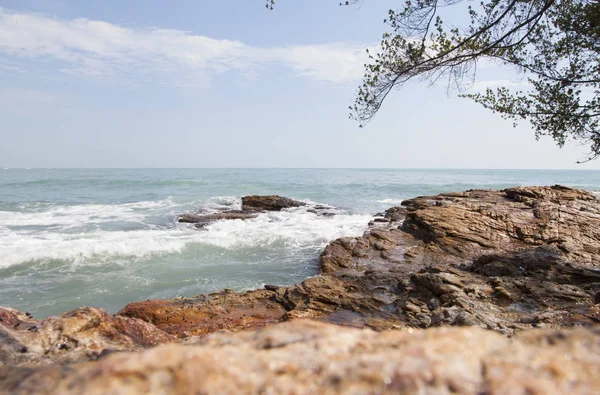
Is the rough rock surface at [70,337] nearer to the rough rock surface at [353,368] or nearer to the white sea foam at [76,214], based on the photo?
the rough rock surface at [353,368]

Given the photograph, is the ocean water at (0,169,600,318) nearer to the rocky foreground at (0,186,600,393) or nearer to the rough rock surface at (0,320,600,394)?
the rocky foreground at (0,186,600,393)

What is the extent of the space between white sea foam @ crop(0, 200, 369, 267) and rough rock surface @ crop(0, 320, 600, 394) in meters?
10.4

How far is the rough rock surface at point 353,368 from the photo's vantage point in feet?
3.40

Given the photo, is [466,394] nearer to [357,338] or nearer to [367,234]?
[357,338]

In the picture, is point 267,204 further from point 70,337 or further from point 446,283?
point 70,337

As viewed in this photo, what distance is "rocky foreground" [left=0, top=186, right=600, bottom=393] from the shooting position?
42.4 inches

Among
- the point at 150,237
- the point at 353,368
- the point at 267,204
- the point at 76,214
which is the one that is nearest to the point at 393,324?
the point at 353,368

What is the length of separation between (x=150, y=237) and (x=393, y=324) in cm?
1005

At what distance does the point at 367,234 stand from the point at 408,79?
18.7 feet

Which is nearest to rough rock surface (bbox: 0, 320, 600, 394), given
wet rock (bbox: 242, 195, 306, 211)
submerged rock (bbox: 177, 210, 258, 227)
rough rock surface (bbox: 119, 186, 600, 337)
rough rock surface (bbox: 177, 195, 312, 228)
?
rough rock surface (bbox: 119, 186, 600, 337)

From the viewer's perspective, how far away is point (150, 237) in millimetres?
12906

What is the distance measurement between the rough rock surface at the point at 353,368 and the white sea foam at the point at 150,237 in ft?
34.1

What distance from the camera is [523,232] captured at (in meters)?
10.7

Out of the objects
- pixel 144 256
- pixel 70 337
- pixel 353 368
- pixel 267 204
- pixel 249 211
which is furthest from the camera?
pixel 267 204
